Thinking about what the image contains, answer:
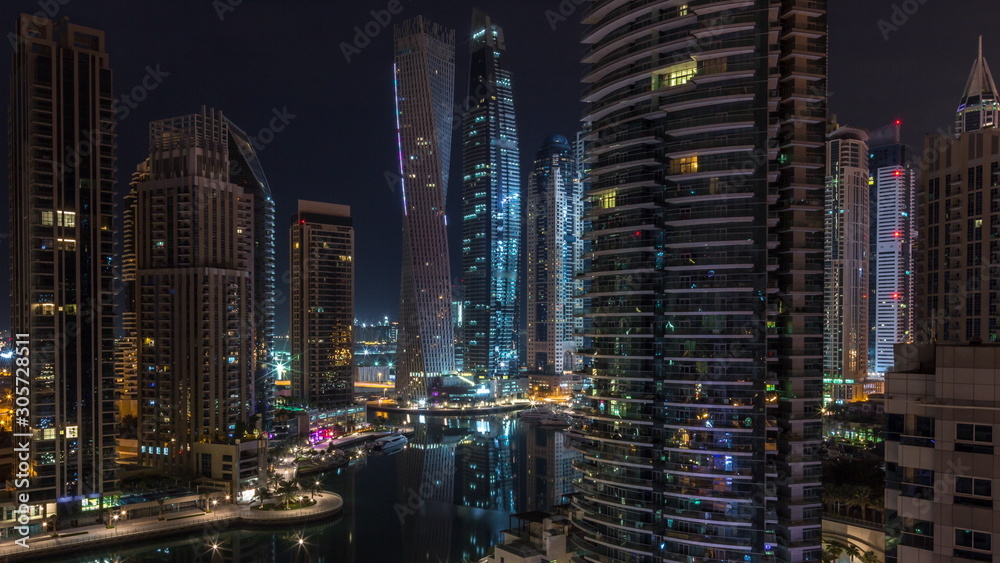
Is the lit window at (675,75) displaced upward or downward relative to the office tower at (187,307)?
upward

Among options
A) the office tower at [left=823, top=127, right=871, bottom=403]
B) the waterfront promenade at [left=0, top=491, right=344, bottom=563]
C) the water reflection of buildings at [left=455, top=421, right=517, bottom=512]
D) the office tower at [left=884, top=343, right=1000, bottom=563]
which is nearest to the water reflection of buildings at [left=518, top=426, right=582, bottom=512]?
the water reflection of buildings at [left=455, top=421, right=517, bottom=512]

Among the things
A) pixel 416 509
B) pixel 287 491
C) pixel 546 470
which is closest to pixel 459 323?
pixel 546 470

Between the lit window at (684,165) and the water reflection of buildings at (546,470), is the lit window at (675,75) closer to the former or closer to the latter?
the lit window at (684,165)

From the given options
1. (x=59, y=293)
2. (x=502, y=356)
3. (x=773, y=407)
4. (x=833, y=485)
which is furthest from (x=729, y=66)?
(x=502, y=356)

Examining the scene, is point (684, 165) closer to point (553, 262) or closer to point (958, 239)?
point (958, 239)

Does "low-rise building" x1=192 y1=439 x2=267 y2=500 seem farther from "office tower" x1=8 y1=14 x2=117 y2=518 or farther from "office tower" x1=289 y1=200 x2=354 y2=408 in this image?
"office tower" x1=289 y1=200 x2=354 y2=408

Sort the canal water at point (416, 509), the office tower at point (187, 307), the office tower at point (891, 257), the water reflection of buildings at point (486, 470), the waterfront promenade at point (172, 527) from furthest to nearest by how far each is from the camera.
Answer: the office tower at point (891, 257) → the office tower at point (187, 307) → the water reflection of buildings at point (486, 470) → the canal water at point (416, 509) → the waterfront promenade at point (172, 527)

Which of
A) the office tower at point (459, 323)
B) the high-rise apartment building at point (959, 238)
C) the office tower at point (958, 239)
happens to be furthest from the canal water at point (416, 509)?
the office tower at point (459, 323)

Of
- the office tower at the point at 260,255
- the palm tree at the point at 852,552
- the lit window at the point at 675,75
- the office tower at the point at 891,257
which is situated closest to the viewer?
the lit window at the point at 675,75
